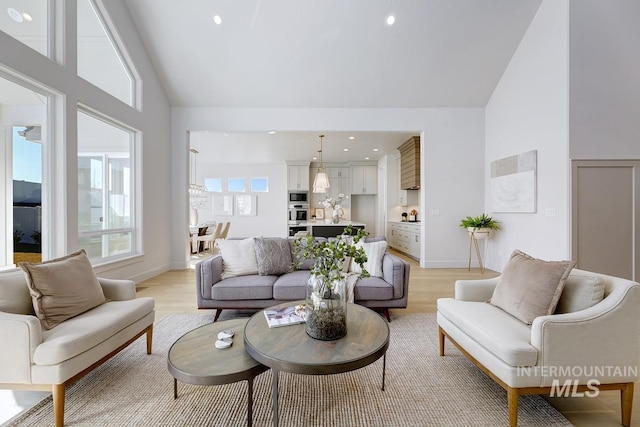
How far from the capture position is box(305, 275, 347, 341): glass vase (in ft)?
5.10

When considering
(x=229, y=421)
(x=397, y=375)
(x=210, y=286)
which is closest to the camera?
(x=229, y=421)

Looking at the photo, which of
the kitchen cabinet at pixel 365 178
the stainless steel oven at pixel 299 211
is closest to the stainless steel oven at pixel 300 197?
the stainless steel oven at pixel 299 211

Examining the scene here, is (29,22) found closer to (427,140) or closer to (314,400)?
(314,400)

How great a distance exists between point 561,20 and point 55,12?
5856 mm

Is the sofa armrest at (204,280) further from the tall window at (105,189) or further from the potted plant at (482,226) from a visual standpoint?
the potted plant at (482,226)

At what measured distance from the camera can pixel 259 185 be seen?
9531 mm

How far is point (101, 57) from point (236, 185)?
5.98 meters

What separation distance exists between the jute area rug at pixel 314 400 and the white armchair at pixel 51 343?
0.78ft

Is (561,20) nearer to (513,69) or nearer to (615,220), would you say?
(513,69)

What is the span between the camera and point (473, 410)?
1610mm

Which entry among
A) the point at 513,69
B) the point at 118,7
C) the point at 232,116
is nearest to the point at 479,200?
the point at 513,69

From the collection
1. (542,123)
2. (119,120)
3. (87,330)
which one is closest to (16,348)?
(87,330)

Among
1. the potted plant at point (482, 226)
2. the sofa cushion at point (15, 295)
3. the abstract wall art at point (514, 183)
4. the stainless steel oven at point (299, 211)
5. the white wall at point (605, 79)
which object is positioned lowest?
the sofa cushion at point (15, 295)

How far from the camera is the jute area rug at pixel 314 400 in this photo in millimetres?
1528
